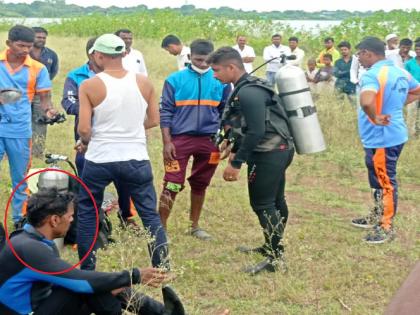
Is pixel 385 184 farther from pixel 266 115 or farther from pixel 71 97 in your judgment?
pixel 71 97

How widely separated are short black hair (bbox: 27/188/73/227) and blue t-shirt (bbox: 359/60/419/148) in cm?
322

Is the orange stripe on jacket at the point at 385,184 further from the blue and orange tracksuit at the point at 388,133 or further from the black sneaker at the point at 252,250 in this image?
the black sneaker at the point at 252,250

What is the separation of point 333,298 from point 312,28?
1017 inches

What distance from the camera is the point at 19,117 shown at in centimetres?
612

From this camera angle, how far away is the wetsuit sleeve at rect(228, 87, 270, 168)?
17.0ft

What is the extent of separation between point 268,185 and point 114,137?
49.6 inches

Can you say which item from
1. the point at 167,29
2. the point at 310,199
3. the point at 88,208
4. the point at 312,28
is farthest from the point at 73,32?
the point at 88,208

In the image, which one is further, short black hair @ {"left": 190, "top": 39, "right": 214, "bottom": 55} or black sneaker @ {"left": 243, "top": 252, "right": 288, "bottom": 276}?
short black hair @ {"left": 190, "top": 39, "right": 214, "bottom": 55}

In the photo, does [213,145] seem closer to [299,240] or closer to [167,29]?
[299,240]

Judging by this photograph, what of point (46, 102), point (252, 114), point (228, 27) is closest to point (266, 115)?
point (252, 114)

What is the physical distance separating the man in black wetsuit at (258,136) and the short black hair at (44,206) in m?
1.77

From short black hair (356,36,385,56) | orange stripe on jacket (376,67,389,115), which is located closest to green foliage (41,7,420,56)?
short black hair (356,36,385,56)

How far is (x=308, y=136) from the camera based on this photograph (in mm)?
5656

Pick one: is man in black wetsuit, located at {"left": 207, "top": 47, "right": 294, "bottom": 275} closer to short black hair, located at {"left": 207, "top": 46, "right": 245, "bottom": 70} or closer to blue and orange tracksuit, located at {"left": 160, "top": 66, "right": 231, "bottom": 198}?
short black hair, located at {"left": 207, "top": 46, "right": 245, "bottom": 70}
